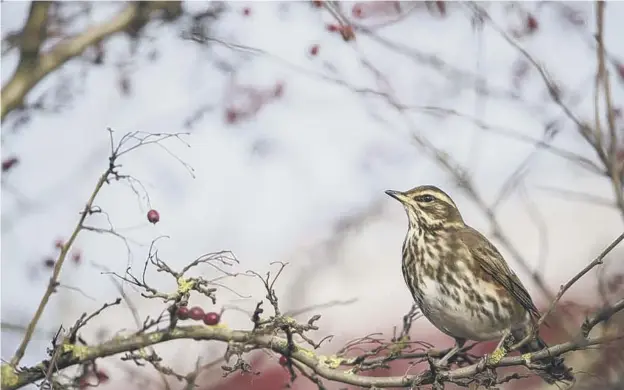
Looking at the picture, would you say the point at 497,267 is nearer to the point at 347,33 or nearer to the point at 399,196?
the point at 399,196

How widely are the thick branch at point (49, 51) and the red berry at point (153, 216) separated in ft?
2.61

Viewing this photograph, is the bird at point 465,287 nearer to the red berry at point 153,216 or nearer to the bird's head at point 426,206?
the bird's head at point 426,206

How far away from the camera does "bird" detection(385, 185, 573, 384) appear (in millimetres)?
4203

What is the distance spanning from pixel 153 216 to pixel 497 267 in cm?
192

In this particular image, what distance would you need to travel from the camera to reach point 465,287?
14.0 ft

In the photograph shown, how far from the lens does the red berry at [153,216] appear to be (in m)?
3.42

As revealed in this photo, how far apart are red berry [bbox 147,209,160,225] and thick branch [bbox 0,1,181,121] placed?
794mm

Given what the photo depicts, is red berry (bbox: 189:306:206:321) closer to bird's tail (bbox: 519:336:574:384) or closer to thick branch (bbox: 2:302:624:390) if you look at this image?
thick branch (bbox: 2:302:624:390)

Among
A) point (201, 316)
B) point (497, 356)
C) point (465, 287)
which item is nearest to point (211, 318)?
point (201, 316)

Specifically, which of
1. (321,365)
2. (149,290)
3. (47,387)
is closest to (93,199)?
(149,290)

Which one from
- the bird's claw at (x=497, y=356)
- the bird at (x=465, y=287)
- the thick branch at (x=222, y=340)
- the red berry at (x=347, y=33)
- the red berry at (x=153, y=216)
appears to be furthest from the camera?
the red berry at (x=347, y=33)

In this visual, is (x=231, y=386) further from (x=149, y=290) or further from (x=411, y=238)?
(x=149, y=290)

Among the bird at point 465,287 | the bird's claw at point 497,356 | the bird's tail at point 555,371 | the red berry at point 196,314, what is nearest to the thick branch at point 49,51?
the red berry at point 196,314

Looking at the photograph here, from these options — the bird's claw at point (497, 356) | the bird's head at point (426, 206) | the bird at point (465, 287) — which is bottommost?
the bird's claw at point (497, 356)
